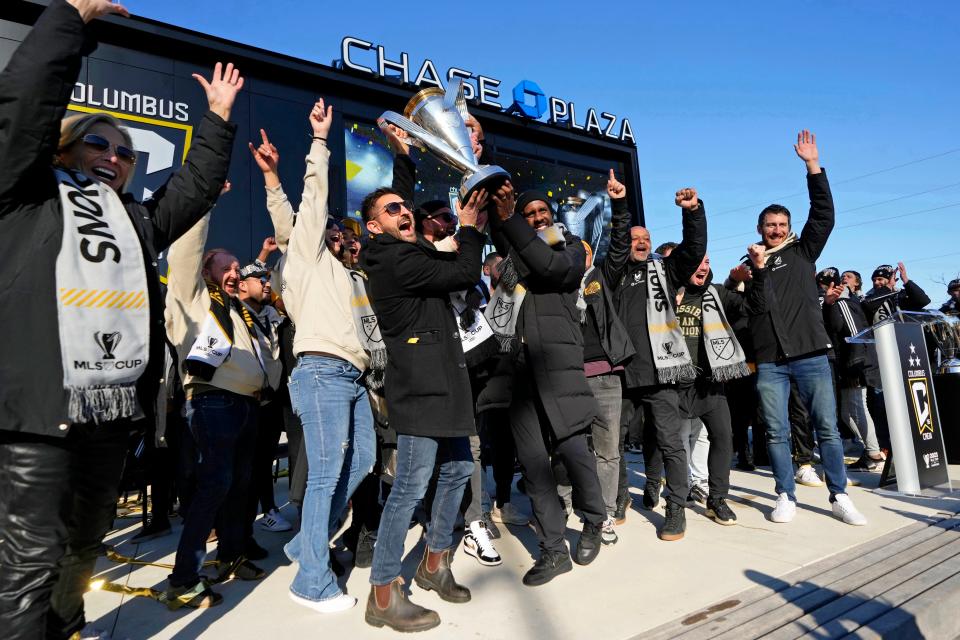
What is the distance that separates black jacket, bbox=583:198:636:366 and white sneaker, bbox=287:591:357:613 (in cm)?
218

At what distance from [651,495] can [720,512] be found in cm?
61

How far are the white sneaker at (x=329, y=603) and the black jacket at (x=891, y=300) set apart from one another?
6541mm

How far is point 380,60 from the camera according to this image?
48.4ft

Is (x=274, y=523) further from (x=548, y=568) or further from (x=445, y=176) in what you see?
(x=445, y=176)

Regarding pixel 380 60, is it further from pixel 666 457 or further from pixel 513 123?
pixel 666 457

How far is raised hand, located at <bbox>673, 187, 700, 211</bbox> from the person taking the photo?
151 inches

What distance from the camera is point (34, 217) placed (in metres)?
1.72

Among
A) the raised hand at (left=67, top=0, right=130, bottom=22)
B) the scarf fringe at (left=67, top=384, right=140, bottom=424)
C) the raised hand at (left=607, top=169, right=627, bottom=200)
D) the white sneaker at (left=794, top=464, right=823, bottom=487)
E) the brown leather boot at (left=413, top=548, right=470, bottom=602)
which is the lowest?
the white sneaker at (left=794, top=464, right=823, bottom=487)

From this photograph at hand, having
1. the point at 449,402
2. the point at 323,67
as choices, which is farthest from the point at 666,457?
the point at 323,67

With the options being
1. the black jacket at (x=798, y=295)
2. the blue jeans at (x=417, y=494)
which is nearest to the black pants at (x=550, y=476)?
the blue jeans at (x=417, y=494)

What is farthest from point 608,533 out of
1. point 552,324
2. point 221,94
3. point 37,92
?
point 37,92

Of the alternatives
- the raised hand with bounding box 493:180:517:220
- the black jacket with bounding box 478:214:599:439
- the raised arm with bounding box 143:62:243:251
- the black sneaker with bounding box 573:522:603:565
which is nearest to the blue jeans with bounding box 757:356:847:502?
→ the black sneaker with bounding box 573:522:603:565

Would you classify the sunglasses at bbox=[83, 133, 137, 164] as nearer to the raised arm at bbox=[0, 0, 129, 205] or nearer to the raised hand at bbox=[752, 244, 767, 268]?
the raised arm at bbox=[0, 0, 129, 205]

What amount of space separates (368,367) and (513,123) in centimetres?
1532
